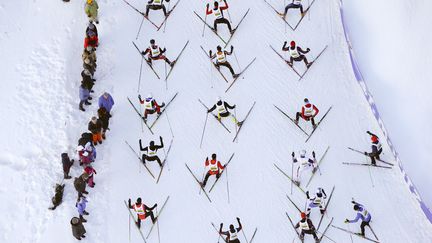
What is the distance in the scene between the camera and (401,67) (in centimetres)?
1914

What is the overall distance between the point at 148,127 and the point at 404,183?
6.78 m

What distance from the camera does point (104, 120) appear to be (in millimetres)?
17094

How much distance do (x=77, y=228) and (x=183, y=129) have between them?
4319 millimetres

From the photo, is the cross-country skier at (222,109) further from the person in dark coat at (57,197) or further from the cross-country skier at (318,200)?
the person in dark coat at (57,197)

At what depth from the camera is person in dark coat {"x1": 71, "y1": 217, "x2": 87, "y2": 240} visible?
14617 millimetres

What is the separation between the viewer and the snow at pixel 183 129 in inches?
622

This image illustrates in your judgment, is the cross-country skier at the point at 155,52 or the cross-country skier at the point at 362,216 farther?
the cross-country skier at the point at 155,52

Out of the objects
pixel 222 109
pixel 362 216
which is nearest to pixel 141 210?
pixel 222 109

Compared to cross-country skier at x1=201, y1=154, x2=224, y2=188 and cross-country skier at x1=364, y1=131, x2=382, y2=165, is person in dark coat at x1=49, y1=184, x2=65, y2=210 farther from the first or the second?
cross-country skier at x1=364, y1=131, x2=382, y2=165

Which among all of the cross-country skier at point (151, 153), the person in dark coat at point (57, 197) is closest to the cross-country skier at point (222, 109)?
the cross-country skier at point (151, 153)

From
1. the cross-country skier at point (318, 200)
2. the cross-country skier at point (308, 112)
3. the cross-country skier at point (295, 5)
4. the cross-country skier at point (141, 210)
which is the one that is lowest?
the cross-country skier at point (141, 210)

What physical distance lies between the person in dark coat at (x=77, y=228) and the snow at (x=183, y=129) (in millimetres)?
222

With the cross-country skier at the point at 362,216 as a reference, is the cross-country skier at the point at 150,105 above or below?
below

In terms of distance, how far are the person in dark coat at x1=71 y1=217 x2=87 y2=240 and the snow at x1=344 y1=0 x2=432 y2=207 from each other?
860 cm
